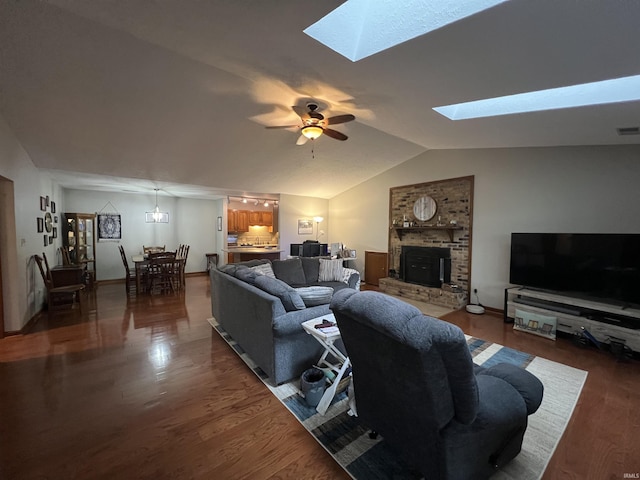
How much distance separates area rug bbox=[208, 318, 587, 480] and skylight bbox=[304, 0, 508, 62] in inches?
102

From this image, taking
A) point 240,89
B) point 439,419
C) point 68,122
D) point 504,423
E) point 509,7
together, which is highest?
→ point 240,89

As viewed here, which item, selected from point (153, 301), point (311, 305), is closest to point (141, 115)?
point (311, 305)

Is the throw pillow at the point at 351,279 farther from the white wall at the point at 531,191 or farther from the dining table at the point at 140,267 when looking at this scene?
the dining table at the point at 140,267

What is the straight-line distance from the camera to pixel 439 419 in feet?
4.08

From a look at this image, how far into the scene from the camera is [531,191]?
4.22 meters

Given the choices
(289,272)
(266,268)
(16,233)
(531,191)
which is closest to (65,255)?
(16,233)

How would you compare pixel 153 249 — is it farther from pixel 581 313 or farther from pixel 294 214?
pixel 581 313

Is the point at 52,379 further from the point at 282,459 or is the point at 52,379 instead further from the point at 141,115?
the point at 141,115

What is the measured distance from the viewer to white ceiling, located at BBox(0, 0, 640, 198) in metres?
1.50

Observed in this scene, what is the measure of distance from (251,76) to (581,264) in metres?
4.67

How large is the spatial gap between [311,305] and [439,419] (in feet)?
5.24

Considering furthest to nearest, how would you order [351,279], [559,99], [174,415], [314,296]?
[351,279], [314,296], [559,99], [174,415]

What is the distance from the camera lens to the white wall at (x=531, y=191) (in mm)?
3479

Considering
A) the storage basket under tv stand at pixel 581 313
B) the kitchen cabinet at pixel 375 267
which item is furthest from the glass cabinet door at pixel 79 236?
the storage basket under tv stand at pixel 581 313
